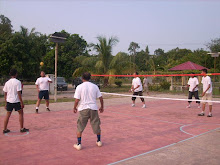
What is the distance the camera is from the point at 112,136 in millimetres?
6527

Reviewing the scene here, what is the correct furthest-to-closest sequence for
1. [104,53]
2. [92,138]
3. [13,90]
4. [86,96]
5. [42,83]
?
1. [104,53]
2. [42,83]
3. [13,90]
4. [92,138]
5. [86,96]

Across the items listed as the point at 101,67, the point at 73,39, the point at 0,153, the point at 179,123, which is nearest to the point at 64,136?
the point at 0,153

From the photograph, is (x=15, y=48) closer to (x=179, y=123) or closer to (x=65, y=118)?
(x=65, y=118)

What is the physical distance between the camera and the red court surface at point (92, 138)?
4.83 metres

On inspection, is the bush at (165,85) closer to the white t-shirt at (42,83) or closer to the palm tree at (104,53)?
the palm tree at (104,53)

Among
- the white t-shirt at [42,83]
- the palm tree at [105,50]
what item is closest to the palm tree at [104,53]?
the palm tree at [105,50]

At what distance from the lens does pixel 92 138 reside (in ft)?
20.6

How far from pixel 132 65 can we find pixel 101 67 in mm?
3296

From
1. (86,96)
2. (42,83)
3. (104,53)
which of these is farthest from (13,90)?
(104,53)

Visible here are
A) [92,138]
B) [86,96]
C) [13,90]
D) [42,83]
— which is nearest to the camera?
[86,96]

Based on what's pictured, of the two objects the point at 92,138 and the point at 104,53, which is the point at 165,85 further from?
the point at 92,138

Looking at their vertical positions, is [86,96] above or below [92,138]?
above

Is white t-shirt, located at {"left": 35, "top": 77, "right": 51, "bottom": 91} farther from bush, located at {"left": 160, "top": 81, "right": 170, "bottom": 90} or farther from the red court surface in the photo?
bush, located at {"left": 160, "top": 81, "right": 170, "bottom": 90}

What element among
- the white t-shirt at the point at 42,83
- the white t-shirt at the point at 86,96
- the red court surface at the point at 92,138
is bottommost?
the red court surface at the point at 92,138
